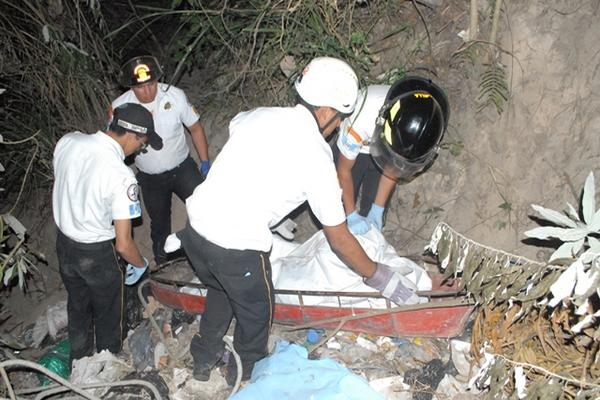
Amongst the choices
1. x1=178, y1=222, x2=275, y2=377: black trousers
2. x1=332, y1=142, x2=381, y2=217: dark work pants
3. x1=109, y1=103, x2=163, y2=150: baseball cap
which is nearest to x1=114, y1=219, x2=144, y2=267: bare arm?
x1=178, y1=222, x2=275, y2=377: black trousers

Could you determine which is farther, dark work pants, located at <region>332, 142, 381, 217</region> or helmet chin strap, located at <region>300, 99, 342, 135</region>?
dark work pants, located at <region>332, 142, 381, 217</region>

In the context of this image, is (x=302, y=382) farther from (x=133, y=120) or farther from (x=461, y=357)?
(x=133, y=120)

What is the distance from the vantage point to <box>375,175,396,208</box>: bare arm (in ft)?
11.7

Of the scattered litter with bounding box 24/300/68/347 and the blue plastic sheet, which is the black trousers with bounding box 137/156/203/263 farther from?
the blue plastic sheet

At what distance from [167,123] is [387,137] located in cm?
190

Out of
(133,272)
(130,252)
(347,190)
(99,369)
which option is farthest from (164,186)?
(347,190)

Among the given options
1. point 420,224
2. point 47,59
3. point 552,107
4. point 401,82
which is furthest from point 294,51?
point 47,59

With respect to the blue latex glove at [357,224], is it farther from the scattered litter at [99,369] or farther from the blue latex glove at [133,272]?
the scattered litter at [99,369]

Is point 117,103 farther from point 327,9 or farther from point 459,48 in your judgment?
point 459,48

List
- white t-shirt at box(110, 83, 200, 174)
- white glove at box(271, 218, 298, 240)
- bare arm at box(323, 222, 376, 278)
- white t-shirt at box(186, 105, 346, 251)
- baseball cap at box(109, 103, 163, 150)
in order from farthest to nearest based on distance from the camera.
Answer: white t-shirt at box(110, 83, 200, 174) < white glove at box(271, 218, 298, 240) < baseball cap at box(109, 103, 163, 150) < bare arm at box(323, 222, 376, 278) < white t-shirt at box(186, 105, 346, 251)

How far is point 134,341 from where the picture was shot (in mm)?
3555

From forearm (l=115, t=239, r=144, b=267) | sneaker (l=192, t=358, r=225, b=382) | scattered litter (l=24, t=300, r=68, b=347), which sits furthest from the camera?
scattered litter (l=24, t=300, r=68, b=347)

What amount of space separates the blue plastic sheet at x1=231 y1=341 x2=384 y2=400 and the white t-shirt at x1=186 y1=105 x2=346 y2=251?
2.49ft

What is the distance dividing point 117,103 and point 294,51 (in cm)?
159
